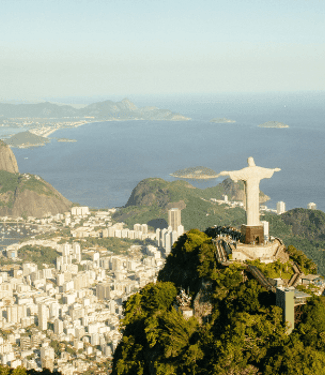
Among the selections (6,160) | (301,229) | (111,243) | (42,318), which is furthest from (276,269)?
(6,160)

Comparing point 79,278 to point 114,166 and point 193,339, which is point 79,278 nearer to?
point 193,339

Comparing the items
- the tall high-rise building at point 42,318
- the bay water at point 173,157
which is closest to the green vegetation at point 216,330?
the tall high-rise building at point 42,318

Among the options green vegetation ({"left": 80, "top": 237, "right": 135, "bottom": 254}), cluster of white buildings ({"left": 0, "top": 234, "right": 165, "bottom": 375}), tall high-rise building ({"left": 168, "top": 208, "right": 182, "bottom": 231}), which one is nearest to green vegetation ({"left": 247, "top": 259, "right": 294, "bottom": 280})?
cluster of white buildings ({"left": 0, "top": 234, "right": 165, "bottom": 375})

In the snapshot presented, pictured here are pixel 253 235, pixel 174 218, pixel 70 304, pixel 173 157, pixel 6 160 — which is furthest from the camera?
pixel 173 157

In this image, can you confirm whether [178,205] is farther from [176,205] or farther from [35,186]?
[35,186]

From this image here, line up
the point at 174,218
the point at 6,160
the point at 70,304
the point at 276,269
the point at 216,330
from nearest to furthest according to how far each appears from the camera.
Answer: the point at 216,330, the point at 276,269, the point at 70,304, the point at 174,218, the point at 6,160

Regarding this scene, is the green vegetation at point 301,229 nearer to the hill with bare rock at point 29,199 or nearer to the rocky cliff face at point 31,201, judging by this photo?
the rocky cliff face at point 31,201

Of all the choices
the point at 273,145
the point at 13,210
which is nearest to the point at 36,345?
the point at 13,210
